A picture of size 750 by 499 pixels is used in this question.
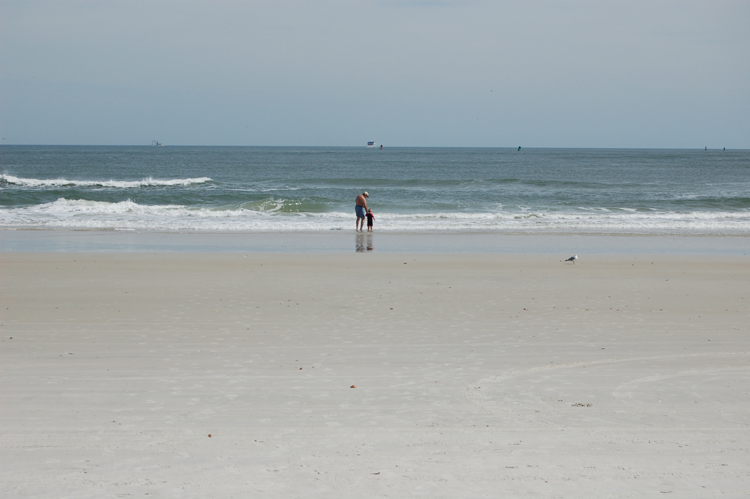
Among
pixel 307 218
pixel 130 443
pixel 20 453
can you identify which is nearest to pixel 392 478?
pixel 130 443

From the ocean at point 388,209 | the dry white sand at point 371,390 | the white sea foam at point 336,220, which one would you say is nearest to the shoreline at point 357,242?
the ocean at point 388,209

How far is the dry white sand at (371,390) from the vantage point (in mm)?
3812

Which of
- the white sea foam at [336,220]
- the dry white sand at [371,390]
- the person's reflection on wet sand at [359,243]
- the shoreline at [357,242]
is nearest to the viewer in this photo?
the dry white sand at [371,390]

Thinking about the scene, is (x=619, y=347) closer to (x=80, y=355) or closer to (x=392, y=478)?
(x=392, y=478)

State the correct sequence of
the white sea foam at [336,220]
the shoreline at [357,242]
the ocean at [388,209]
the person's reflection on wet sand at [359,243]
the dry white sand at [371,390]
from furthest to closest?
1. the ocean at [388,209]
2. the white sea foam at [336,220]
3. the person's reflection on wet sand at [359,243]
4. the shoreline at [357,242]
5. the dry white sand at [371,390]

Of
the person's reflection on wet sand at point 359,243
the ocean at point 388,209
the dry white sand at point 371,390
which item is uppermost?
the ocean at point 388,209

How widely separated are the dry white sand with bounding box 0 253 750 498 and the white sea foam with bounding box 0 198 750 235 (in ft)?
38.1

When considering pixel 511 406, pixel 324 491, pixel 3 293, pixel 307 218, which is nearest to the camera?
pixel 324 491

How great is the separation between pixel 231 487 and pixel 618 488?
2.27 metres

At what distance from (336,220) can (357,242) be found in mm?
7028

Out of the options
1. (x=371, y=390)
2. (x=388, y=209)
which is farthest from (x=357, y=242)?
(x=371, y=390)

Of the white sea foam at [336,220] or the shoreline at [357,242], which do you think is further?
the white sea foam at [336,220]

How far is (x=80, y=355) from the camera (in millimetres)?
6254

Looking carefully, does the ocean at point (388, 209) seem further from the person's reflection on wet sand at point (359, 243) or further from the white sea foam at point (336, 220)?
the person's reflection on wet sand at point (359, 243)
